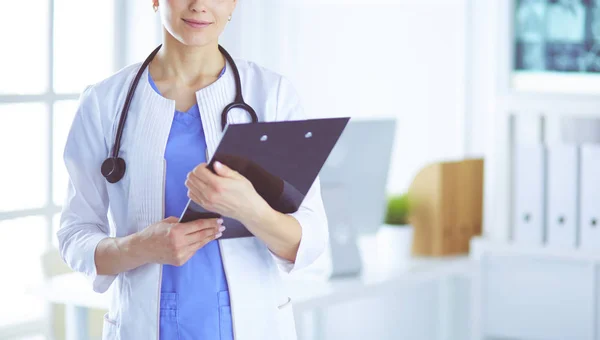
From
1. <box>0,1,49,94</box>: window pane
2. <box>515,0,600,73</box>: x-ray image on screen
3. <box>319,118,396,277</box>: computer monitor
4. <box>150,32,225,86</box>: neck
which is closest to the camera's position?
<box>150,32,225,86</box>: neck

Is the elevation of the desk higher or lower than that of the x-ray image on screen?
lower

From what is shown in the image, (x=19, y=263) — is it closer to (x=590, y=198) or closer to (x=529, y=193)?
(x=529, y=193)

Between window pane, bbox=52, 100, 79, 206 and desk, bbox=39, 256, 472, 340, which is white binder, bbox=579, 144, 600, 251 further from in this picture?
window pane, bbox=52, 100, 79, 206

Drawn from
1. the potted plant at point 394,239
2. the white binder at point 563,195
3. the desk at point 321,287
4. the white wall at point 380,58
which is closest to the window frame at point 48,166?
the desk at point 321,287

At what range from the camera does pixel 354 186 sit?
2.93m

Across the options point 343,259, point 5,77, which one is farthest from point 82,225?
point 5,77

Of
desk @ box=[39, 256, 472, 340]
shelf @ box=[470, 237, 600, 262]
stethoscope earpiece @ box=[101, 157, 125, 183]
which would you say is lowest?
desk @ box=[39, 256, 472, 340]

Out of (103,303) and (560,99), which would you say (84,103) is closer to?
(103,303)

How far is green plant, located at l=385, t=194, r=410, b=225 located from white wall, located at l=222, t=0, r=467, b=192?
1.65 ft

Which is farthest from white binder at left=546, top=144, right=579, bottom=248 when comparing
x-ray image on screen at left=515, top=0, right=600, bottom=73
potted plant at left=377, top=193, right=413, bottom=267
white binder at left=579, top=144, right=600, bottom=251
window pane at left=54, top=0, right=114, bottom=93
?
window pane at left=54, top=0, right=114, bottom=93

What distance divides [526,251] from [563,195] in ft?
0.76

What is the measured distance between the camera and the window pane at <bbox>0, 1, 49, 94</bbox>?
3.11m

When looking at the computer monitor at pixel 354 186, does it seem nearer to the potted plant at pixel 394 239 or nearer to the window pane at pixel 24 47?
the potted plant at pixel 394 239

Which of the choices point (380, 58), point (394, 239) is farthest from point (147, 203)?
point (380, 58)
